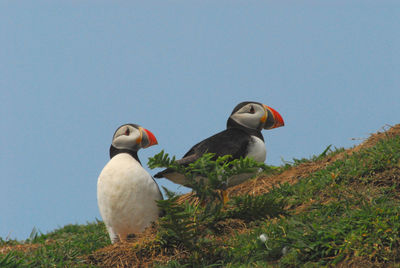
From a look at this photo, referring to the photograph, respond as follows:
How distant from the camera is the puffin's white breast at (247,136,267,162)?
7152 mm

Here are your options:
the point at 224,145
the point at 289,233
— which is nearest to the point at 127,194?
the point at 224,145

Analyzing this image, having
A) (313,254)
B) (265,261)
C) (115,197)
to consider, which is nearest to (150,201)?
(115,197)

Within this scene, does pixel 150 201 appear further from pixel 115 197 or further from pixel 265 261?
pixel 265 261

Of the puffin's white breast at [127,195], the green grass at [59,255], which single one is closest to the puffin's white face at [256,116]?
the puffin's white breast at [127,195]

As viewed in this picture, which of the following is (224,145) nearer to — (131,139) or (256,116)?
(256,116)

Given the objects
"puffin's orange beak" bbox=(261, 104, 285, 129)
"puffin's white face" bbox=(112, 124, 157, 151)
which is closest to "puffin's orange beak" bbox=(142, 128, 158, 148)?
"puffin's white face" bbox=(112, 124, 157, 151)

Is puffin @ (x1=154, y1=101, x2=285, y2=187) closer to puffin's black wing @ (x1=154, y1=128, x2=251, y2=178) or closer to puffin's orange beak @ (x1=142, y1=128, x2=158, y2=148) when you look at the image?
puffin's black wing @ (x1=154, y1=128, x2=251, y2=178)

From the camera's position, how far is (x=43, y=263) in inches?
232

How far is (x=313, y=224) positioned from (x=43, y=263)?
9.21ft

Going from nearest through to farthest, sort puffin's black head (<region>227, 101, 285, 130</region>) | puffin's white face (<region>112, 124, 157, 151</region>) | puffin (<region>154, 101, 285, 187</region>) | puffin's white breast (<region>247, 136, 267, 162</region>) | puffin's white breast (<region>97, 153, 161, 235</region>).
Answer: puffin's white breast (<region>97, 153, 161, 235</region>), puffin's white face (<region>112, 124, 157, 151</region>), puffin (<region>154, 101, 285, 187</region>), puffin's white breast (<region>247, 136, 267, 162</region>), puffin's black head (<region>227, 101, 285, 130</region>)

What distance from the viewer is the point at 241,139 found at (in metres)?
7.21

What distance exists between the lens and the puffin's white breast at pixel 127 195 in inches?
240

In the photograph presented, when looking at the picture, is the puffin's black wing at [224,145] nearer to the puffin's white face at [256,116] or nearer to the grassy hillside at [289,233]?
the puffin's white face at [256,116]

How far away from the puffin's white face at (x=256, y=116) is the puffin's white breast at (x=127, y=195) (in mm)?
1787
